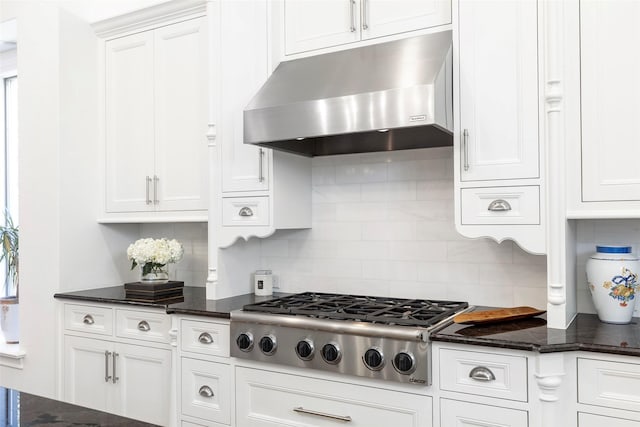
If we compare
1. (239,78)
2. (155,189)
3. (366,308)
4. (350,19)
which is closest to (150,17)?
(239,78)

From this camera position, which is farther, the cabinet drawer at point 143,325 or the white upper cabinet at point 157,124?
the white upper cabinet at point 157,124

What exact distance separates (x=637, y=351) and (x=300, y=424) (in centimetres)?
132

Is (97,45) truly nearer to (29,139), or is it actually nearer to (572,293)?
(29,139)

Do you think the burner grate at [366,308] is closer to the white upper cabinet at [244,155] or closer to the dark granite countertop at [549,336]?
the dark granite countertop at [549,336]

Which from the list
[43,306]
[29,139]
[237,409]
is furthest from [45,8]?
[237,409]

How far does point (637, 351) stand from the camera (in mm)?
1746

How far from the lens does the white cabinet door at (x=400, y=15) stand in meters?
2.43

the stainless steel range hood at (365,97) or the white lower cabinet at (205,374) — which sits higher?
the stainless steel range hood at (365,97)

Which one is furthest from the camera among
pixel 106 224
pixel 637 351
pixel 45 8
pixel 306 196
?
pixel 106 224

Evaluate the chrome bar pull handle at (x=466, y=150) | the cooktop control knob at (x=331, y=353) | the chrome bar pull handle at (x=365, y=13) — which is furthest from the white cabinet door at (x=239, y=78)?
the chrome bar pull handle at (x=466, y=150)

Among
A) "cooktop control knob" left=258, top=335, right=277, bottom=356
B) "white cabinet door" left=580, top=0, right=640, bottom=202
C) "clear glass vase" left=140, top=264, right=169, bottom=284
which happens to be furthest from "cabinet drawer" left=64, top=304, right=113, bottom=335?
"white cabinet door" left=580, top=0, right=640, bottom=202

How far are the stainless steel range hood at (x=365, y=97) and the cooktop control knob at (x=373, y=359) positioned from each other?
2.90ft

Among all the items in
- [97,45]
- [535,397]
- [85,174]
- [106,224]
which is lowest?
[535,397]

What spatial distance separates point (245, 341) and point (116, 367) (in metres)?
1.08
